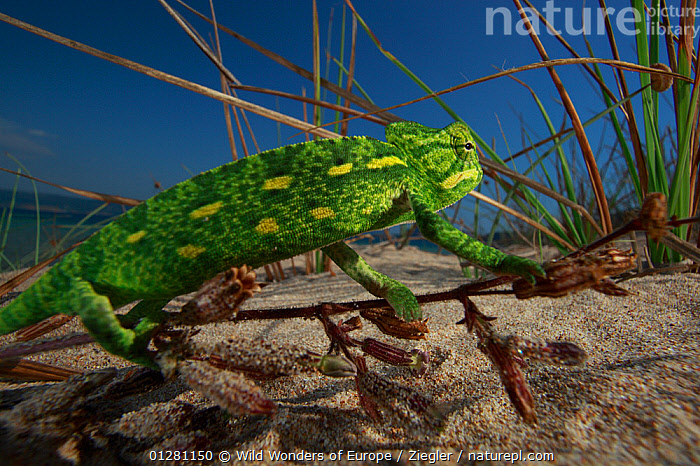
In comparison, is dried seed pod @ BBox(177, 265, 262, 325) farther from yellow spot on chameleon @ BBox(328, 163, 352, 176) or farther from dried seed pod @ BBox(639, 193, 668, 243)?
dried seed pod @ BBox(639, 193, 668, 243)

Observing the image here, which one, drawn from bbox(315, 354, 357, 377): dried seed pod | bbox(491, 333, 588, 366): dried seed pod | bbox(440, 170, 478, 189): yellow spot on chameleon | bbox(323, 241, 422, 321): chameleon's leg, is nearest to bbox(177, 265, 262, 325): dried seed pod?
bbox(315, 354, 357, 377): dried seed pod

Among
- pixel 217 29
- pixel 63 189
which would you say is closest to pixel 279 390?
pixel 63 189

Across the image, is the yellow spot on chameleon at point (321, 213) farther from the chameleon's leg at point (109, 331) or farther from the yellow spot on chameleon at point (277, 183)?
the chameleon's leg at point (109, 331)

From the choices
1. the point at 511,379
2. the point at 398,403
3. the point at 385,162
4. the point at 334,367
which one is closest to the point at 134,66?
the point at 385,162

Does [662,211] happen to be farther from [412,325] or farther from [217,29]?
[217,29]

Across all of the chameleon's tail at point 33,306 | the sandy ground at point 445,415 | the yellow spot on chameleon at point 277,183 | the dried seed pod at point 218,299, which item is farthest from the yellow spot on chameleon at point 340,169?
the chameleon's tail at point 33,306

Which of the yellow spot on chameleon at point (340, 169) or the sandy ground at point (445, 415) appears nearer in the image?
the sandy ground at point (445, 415)
